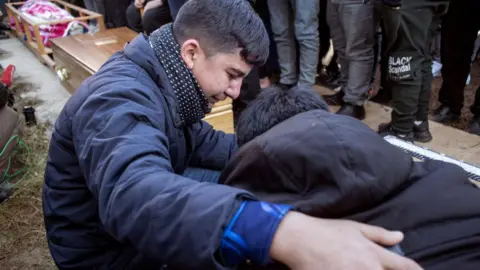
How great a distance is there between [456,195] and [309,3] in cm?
233

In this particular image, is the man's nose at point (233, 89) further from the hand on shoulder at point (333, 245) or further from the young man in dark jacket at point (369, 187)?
the hand on shoulder at point (333, 245)

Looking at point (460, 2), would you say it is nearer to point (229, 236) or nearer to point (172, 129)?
point (172, 129)

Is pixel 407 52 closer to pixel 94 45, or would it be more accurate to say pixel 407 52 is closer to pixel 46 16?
pixel 94 45

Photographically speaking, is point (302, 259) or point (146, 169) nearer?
point (302, 259)

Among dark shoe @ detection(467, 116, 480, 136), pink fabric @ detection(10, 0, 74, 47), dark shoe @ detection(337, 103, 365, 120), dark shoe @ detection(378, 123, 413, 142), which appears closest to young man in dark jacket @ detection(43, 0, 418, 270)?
dark shoe @ detection(378, 123, 413, 142)

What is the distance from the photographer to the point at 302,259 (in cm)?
64

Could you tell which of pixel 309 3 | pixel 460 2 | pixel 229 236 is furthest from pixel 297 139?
pixel 460 2

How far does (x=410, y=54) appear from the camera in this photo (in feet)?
7.55

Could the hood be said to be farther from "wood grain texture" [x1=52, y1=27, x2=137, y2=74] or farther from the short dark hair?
"wood grain texture" [x1=52, y1=27, x2=137, y2=74]

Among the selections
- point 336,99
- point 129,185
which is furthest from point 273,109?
point 336,99

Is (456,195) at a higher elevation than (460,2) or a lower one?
higher

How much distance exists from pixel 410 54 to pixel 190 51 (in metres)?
1.61

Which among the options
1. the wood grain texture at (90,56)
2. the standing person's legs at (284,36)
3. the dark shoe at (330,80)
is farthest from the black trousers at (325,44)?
the wood grain texture at (90,56)

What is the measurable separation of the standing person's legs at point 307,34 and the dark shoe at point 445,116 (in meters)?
0.95
